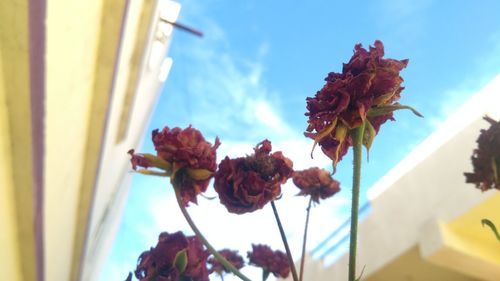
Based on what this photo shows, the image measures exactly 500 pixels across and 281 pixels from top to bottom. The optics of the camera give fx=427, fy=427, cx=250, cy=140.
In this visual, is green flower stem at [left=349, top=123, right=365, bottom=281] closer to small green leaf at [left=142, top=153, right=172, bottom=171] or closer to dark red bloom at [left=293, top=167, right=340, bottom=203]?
small green leaf at [left=142, top=153, right=172, bottom=171]

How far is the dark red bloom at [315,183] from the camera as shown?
106cm

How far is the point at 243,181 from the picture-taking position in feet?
2.10

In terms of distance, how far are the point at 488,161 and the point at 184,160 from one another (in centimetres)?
42

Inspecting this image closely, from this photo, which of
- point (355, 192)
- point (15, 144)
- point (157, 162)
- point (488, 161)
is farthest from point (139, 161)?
point (15, 144)

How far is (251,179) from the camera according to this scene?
2.10ft

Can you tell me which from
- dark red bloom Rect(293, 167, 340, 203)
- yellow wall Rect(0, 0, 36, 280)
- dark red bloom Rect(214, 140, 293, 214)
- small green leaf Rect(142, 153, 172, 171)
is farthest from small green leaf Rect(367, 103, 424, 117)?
yellow wall Rect(0, 0, 36, 280)

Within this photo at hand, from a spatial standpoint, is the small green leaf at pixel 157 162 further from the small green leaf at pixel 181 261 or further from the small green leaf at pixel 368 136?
the small green leaf at pixel 368 136

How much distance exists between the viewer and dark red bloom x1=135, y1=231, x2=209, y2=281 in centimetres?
65

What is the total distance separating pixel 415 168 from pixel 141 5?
2.08 m

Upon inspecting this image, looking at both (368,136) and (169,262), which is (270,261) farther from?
(368,136)

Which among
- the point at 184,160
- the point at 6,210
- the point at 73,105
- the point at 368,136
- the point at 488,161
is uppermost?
the point at 73,105

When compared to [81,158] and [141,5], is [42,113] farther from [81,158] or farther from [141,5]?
[141,5]

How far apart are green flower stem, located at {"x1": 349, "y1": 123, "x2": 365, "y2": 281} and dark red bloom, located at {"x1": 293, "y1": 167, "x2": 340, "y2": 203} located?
0.51 metres

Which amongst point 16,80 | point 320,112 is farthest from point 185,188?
point 16,80
